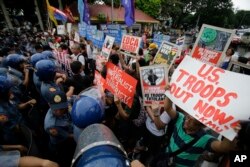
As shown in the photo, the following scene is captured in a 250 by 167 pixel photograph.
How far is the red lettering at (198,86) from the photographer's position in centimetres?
209

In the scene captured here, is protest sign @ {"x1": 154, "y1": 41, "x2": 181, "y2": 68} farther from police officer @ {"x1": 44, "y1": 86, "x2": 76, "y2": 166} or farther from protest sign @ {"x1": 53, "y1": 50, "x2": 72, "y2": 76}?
protest sign @ {"x1": 53, "y1": 50, "x2": 72, "y2": 76}

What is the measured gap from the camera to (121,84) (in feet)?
10.6

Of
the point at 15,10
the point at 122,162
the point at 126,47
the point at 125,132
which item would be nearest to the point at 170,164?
the point at 125,132

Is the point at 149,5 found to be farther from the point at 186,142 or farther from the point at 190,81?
the point at 186,142

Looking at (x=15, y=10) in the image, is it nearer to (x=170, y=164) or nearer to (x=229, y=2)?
(x=170, y=164)

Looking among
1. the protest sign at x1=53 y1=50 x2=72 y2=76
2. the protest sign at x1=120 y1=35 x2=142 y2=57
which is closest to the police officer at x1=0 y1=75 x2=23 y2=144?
the protest sign at x1=120 y1=35 x2=142 y2=57

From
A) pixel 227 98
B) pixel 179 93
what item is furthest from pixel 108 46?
pixel 227 98

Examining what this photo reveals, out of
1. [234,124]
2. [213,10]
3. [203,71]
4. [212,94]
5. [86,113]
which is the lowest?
[213,10]

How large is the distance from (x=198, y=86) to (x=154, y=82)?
0.99 metres

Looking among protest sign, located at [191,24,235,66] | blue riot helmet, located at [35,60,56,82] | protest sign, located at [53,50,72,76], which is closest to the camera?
blue riot helmet, located at [35,60,56,82]

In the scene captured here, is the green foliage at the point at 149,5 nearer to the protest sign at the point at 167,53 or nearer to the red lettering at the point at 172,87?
the protest sign at the point at 167,53

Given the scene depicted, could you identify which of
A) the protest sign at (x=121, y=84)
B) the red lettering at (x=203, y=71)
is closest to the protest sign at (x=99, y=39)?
the protest sign at (x=121, y=84)

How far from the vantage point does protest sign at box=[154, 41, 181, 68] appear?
4699 mm

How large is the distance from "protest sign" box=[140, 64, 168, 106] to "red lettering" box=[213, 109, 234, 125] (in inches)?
45.5
